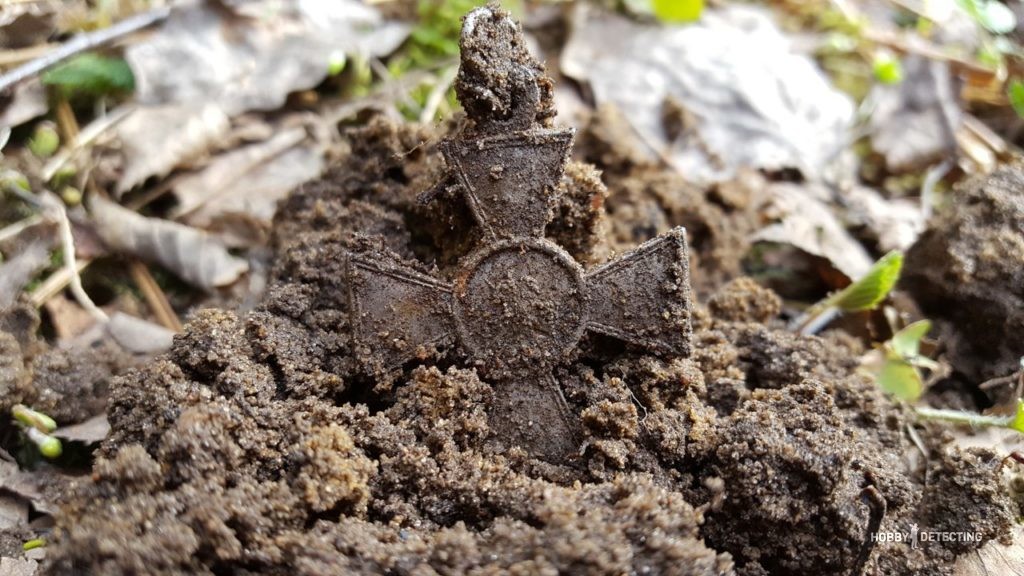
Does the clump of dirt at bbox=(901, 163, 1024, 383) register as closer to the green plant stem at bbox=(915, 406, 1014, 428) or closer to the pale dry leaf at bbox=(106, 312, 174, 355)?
the green plant stem at bbox=(915, 406, 1014, 428)

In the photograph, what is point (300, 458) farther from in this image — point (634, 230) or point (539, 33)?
point (539, 33)

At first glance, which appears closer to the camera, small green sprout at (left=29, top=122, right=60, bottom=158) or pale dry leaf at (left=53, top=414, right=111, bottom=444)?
pale dry leaf at (left=53, top=414, right=111, bottom=444)

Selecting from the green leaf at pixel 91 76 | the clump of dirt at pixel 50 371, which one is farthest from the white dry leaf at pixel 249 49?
the clump of dirt at pixel 50 371

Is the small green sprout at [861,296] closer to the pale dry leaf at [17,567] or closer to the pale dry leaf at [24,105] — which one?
the pale dry leaf at [17,567]

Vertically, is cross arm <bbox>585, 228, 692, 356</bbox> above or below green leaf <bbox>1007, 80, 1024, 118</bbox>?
above

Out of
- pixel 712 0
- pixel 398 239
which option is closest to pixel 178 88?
pixel 398 239

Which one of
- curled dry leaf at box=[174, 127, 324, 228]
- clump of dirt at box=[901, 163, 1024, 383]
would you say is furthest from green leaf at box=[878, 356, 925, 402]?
curled dry leaf at box=[174, 127, 324, 228]

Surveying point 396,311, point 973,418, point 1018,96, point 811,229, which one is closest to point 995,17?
point 1018,96
